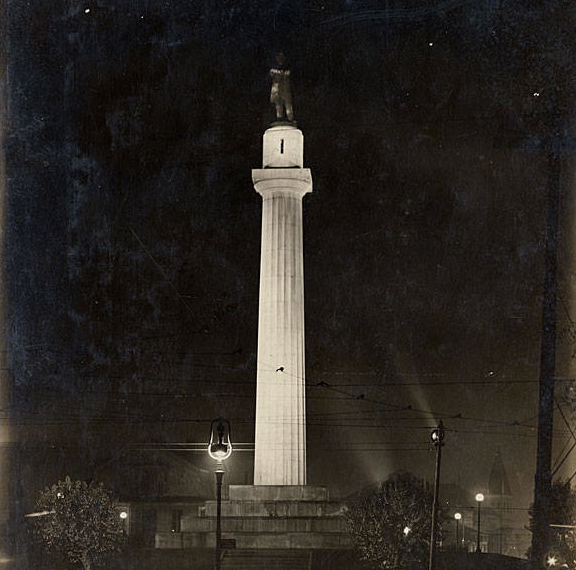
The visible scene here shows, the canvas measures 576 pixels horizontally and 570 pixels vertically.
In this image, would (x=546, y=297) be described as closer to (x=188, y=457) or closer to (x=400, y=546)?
(x=400, y=546)

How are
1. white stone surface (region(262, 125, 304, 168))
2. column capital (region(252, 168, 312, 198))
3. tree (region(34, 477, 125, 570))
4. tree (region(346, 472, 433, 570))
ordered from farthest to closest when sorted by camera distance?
1. tree (region(34, 477, 125, 570))
2. white stone surface (region(262, 125, 304, 168))
3. column capital (region(252, 168, 312, 198))
4. tree (region(346, 472, 433, 570))

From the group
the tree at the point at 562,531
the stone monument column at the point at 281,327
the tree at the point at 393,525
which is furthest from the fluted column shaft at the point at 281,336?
the tree at the point at 562,531

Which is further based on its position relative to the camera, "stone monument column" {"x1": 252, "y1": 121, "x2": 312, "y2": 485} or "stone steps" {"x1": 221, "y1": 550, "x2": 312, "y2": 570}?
"stone monument column" {"x1": 252, "y1": 121, "x2": 312, "y2": 485}

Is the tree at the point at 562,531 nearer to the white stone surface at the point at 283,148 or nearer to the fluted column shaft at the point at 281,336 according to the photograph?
the fluted column shaft at the point at 281,336

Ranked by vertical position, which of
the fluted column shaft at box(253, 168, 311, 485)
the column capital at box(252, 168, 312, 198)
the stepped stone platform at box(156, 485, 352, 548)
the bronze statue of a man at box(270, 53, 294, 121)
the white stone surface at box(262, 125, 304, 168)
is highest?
the bronze statue of a man at box(270, 53, 294, 121)

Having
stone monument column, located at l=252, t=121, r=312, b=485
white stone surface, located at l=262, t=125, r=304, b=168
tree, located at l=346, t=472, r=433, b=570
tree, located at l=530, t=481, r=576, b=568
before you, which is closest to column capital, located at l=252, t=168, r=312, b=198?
stone monument column, located at l=252, t=121, r=312, b=485

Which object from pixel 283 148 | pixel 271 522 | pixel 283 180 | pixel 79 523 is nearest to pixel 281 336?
pixel 283 180

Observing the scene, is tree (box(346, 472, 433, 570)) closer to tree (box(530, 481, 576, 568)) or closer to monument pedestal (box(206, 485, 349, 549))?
monument pedestal (box(206, 485, 349, 549))
